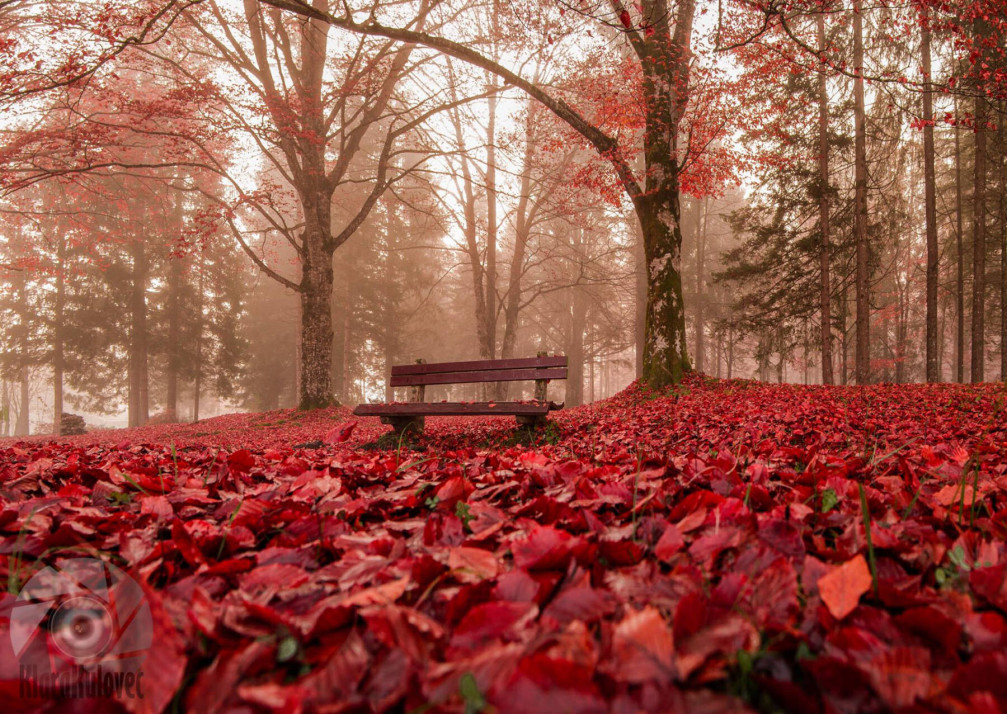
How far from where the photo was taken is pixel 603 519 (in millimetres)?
1415

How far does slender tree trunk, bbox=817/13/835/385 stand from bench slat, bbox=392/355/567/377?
997 cm

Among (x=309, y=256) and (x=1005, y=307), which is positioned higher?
(x=309, y=256)

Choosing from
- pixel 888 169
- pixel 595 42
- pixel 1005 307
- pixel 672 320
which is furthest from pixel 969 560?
pixel 888 169

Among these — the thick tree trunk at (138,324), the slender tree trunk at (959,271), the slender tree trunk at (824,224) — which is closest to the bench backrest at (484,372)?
the slender tree trunk at (824,224)

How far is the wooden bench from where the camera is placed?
5375mm

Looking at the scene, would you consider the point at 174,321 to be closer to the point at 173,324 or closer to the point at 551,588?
the point at 173,324

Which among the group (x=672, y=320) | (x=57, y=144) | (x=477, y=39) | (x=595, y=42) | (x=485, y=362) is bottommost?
(x=485, y=362)

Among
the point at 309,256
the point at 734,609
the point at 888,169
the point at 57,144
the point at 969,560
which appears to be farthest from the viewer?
the point at 888,169

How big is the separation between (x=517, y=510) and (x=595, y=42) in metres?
14.5

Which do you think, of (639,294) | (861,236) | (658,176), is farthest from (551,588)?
(639,294)

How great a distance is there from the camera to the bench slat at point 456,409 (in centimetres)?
519

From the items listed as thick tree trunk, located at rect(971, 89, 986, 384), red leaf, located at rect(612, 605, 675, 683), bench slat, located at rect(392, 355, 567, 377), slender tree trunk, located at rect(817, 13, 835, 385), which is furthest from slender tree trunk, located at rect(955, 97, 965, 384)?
red leaf, located at rect(612, 605, 675, 683)

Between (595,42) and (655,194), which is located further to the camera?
(595,42)

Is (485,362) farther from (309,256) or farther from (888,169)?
(888,169)
